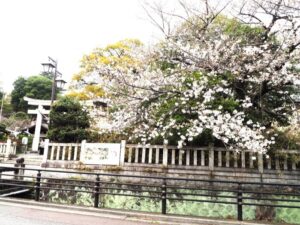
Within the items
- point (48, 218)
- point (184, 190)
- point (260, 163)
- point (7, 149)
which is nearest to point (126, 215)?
point (48, 218)

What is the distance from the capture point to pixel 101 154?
35.7 ft

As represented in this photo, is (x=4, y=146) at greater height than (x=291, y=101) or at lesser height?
lesser

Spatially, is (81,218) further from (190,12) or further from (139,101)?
(190,12)

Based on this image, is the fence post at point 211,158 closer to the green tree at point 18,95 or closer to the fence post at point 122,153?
the fence post at point 122,153

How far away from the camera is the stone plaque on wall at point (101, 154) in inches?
421

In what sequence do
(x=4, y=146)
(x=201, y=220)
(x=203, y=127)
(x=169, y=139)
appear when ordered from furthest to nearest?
(x=4, y=146), (x=169, y=139), (x=203, y=127), (x=201, y=220)

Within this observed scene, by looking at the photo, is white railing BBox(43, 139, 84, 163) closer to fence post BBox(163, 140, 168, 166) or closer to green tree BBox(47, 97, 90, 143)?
green tree BBox(47, 97, 90, 143)

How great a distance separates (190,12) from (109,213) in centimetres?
911

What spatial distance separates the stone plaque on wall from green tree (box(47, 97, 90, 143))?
237 cm

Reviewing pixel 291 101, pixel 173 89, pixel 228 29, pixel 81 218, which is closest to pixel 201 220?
pixel 81 218

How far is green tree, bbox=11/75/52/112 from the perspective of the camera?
41938 millimetres

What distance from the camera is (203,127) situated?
31.2 ft

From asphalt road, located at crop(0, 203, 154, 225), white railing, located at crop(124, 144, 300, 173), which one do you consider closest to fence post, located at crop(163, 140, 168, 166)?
white railing, located at crop(124, 144, 300, 173)

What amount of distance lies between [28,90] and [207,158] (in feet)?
131
